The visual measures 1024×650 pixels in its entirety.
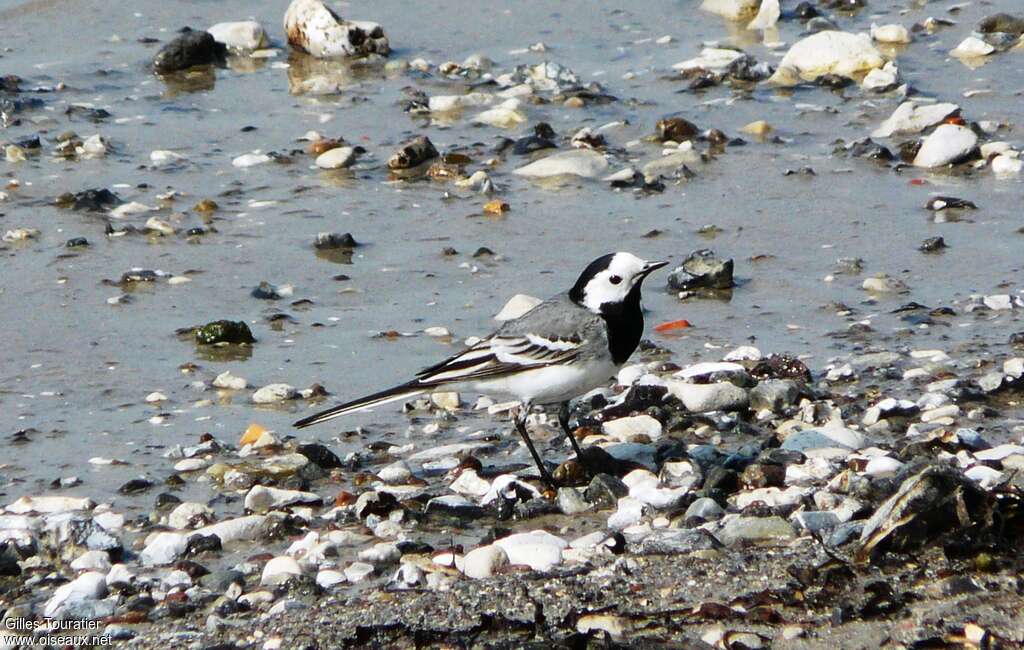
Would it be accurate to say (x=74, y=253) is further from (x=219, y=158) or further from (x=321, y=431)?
(x=321, y=431)

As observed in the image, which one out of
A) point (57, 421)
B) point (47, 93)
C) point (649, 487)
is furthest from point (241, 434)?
point (47, 93)

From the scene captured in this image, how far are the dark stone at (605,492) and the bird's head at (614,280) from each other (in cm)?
82

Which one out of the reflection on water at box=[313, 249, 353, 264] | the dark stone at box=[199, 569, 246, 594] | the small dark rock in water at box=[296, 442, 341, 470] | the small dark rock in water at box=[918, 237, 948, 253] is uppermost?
the dark stone at box=[199, 569, 246, 594]

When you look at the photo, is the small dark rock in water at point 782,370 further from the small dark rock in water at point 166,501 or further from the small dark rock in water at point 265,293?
the small dark rock in water at point 265,293

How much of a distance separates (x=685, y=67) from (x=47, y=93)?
5237mm

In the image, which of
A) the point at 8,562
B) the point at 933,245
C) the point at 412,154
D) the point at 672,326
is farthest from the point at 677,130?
the point at 8,562

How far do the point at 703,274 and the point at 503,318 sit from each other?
120 centimetres

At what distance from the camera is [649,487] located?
6.24 m

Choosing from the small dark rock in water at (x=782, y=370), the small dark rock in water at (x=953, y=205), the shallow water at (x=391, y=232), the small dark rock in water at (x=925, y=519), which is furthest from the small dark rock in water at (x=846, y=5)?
the small dark rock in water at (x=925, y=519)

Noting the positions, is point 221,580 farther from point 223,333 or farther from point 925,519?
point 223,333

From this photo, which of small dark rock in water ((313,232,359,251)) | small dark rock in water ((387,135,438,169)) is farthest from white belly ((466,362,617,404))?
small dark rock in water ((387,135,438,169))

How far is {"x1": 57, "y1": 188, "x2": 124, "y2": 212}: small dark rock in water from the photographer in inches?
406

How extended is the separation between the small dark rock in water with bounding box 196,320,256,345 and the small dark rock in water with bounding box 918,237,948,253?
154 inches

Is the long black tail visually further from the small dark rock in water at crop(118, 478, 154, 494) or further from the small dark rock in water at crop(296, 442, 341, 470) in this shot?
the small dark rock in water at crop(118, 478, 154, 494)
